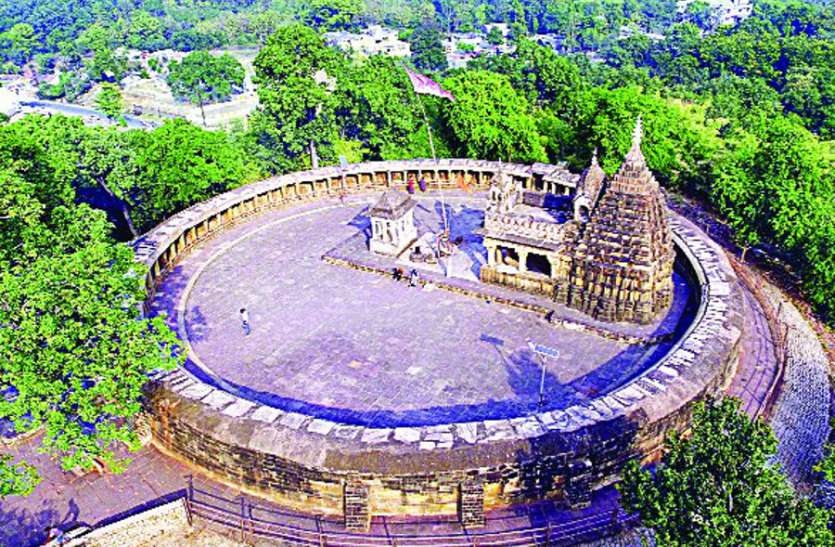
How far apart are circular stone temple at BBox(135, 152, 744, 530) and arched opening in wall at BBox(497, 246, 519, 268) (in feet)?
0.38

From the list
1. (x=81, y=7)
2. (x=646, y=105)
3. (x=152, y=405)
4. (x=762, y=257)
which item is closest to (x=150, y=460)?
(x=152, y=405)

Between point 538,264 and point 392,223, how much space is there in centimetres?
727

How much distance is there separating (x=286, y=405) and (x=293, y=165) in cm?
2901

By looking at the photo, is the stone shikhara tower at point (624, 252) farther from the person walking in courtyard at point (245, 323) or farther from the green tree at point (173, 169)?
the green tree at point (173, 169)

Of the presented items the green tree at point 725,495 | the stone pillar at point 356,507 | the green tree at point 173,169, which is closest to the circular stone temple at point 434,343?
the stone pillar at point 356,507

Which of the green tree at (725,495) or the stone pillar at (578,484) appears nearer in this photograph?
the green tree at (725,495)

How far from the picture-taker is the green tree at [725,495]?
12.4 meters

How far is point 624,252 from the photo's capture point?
2556cm

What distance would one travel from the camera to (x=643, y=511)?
46.3 ft

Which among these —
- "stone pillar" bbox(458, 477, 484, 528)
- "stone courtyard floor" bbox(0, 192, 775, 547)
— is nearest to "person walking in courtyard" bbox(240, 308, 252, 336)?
"stone courtyard floor" bbox(0, 192, 775, 547)

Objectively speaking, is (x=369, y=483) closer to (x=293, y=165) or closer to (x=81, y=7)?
(x=293, y=165)

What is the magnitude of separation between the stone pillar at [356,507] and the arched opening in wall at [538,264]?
14.2m

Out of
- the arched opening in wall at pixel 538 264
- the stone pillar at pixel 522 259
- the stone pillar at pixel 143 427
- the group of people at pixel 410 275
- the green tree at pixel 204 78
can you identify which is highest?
the stone pillar at pixel 522 259

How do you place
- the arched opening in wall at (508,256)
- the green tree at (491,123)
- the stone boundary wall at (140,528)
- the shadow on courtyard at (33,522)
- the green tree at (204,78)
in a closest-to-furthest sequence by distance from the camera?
the stone boundary wall at (140,528) < the shadow on courtyard at (33,522) < the arched opening in wall at (508,256) < the green tree at (491,123) < the green tree at (204,78)
